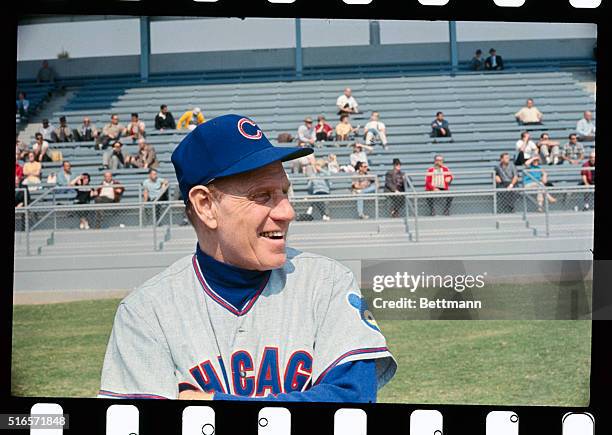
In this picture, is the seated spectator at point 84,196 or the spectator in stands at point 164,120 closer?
the spectator in stands at point 164,120

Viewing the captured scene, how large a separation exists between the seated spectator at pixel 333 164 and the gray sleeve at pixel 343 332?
3.54ft

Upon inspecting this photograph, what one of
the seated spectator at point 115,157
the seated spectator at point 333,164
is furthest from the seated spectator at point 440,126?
the seated spectator at point 115,157

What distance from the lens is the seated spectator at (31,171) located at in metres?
2.76

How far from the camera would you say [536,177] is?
3143 millimetres

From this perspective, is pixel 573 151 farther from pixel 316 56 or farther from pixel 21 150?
pixel 21 150

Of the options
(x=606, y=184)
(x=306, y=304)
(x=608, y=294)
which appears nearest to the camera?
(x=306, y=304)

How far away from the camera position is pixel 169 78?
2.89m

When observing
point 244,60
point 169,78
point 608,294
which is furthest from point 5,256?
point 608,294

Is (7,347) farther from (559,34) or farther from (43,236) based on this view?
(559,34)

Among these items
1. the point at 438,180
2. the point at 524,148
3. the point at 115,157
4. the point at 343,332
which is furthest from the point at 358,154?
the point at 343,332

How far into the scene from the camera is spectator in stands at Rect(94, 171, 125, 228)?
2.94 m

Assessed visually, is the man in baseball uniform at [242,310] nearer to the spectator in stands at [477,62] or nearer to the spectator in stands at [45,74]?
the spectator in stands at [45,74]

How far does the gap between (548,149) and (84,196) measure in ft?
5.60

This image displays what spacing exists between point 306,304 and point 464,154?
1.35m
